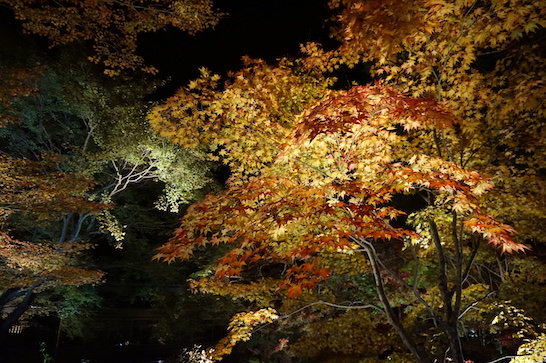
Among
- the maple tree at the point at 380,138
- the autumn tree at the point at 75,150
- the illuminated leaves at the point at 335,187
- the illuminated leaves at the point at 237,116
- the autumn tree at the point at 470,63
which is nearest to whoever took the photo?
the autumn tree at the point at 470,63

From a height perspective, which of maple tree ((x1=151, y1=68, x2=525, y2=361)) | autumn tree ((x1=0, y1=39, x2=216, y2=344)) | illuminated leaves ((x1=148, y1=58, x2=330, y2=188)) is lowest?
maple tree ((x1=151, y1=68, x2=525, y2=361))

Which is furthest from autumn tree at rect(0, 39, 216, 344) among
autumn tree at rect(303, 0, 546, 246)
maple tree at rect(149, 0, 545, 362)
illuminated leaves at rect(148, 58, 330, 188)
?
autumn tree at rect(303, 0, 546, 246)

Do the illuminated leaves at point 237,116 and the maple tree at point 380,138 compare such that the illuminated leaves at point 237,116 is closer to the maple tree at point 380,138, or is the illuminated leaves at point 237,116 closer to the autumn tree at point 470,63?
the maple tree at point 380,138

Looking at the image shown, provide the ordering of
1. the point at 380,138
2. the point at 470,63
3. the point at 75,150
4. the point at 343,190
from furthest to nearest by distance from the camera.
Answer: the point at 75,150, the point at 470,63, the point at 380,138, the point at 343,190

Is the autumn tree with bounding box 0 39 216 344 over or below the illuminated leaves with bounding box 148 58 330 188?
over

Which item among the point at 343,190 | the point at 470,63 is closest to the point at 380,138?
the point at 343,190

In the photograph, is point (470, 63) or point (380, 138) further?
point (470, 63)

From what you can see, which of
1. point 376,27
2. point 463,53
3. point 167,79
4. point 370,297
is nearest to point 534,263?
point 370,297

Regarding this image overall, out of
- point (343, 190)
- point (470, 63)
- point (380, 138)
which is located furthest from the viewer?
point (470, 63)

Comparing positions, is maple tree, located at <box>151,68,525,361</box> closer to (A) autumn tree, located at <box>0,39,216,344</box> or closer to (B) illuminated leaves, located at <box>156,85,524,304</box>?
(B) illuminated leaves, located at <box>156,85,524,304</box>

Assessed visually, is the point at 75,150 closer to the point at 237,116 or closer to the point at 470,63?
the point at 237,116

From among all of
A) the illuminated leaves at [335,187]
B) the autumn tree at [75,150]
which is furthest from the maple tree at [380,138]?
the autumn tree at [75,150]

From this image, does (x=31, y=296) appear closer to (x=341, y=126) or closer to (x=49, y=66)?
(x=49, y=66)

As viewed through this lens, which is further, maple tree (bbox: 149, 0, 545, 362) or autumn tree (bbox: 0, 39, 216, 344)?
autumn tree (bbox: 0, 39, 216, 344)
